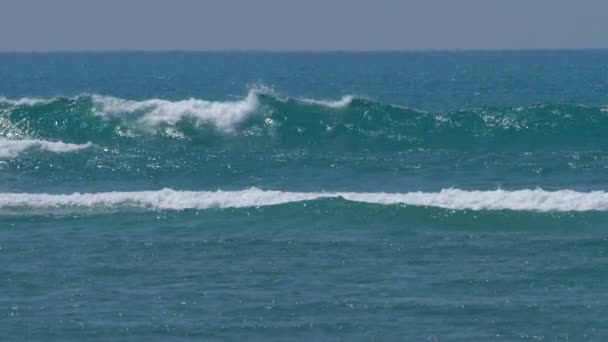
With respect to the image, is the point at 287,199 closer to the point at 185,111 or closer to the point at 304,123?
the point at 304,123

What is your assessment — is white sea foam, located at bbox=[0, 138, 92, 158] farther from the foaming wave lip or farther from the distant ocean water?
the foaming wave lip

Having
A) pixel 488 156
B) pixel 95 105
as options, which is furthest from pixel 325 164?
pixel 95 105

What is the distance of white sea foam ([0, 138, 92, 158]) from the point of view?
3628 cm

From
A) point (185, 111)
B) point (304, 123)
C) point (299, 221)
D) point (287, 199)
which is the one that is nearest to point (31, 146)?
point (185, 111)

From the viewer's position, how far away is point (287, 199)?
1058 inches

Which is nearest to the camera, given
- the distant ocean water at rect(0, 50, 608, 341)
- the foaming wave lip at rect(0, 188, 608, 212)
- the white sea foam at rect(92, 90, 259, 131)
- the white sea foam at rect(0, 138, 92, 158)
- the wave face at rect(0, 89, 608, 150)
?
the distant ocean water at rect(0, 50, 608, 341)

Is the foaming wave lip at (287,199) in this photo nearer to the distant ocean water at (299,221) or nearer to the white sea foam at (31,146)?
the distant ocean water at (299,221)

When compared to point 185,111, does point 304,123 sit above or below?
below

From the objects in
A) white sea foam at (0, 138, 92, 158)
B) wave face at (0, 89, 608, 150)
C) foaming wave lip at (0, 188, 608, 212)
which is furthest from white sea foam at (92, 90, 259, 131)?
foaming wave lip at (0, 188, 608, 212)

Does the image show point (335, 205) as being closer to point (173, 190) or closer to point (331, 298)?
point (173, 190)

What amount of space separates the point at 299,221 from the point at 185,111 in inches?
696

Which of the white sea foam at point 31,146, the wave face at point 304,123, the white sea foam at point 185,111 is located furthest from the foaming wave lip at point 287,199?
the white sea foam at point 185,111

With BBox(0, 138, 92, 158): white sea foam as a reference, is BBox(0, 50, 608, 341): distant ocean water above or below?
below

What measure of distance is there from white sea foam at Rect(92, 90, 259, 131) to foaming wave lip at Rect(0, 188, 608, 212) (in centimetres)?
1268
